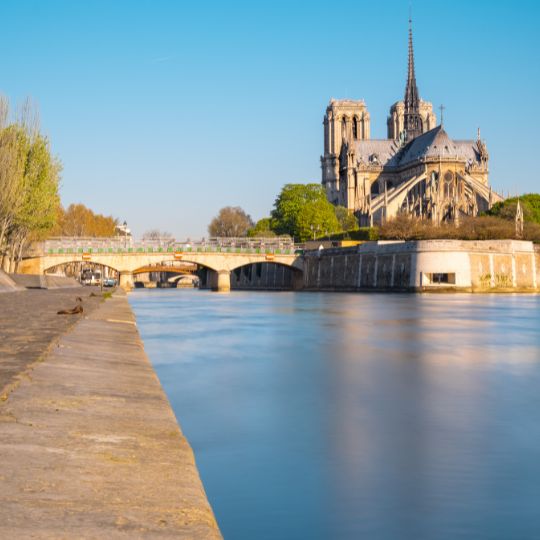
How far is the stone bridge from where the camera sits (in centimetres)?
9400

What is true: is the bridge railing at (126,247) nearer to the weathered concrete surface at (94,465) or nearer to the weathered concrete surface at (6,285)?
the weathered concrete surface at (6,285)

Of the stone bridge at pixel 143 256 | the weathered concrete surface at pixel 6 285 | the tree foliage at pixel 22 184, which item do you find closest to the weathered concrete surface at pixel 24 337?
the weathered concrete surface at pixel 6 285

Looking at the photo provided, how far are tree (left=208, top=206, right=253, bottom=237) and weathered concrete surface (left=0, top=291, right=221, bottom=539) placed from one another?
151442 mm

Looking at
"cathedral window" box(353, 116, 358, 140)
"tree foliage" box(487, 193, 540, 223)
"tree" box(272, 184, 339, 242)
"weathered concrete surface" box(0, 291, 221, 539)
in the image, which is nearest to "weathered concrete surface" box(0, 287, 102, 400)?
"weathered concrete surface" box(0, 291, 221, 539)

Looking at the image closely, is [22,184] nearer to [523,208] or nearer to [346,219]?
[523,208]

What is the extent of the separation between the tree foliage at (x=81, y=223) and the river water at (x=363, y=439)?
112867 mm

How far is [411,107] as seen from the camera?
158 meters

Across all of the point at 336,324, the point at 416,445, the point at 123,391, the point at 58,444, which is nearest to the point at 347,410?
the point at 416,445

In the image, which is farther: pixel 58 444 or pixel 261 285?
pixel 261 285

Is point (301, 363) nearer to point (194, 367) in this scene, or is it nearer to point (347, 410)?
point (194, 367)

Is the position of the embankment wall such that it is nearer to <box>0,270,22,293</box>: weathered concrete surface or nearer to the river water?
<box>0,270,22,293</box>: weathered concrete surface

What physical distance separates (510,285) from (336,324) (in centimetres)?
4825

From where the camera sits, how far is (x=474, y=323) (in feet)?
116

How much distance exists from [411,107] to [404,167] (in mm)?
17682
